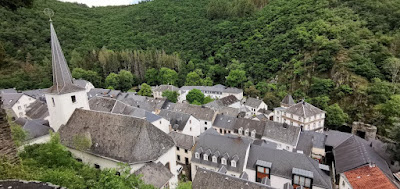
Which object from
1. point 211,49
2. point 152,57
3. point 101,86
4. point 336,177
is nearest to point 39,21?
point 101,86

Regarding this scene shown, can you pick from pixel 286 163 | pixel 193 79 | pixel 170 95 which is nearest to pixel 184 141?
pixel 286 163

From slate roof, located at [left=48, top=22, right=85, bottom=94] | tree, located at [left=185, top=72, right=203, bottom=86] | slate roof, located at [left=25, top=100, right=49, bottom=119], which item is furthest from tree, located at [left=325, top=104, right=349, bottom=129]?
slate roof, located at [left=25, top=100, right=49, bottom=119]

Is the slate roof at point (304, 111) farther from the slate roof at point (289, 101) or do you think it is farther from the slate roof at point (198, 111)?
the slate roof at point (198, 111)

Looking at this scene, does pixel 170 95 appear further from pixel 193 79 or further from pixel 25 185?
pixel 25 185

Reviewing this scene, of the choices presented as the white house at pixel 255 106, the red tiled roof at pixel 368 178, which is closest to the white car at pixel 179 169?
the red tiled roof at pixel 368 178

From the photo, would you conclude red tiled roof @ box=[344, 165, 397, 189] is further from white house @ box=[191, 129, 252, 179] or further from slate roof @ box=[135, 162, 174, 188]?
slate roof @ box=[135, 162, 174, 188]

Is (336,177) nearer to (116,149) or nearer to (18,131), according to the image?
(116,149)
